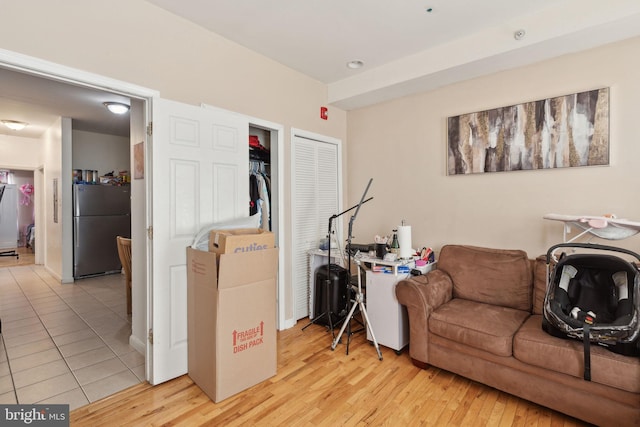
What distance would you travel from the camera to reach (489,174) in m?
3.02

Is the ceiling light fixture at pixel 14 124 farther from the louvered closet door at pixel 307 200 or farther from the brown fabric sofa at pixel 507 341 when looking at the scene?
the brown fabric sofa at pixel 507 341

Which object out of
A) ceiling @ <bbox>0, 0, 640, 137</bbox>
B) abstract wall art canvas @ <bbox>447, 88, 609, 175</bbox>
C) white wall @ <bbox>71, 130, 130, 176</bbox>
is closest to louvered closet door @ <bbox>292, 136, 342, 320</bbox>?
ceiling @ <bbox>0, 0, 640, 137</bbox>

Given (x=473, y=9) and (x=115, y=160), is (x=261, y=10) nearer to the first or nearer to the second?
(x=473, y=9)

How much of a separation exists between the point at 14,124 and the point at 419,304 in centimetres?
697

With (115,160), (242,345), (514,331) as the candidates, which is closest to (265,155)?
(242,345)

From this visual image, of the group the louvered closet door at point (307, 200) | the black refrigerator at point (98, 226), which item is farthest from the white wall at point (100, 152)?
the louvered closet door at point (307, 200)

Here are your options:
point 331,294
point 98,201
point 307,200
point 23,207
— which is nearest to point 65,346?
point 331,294

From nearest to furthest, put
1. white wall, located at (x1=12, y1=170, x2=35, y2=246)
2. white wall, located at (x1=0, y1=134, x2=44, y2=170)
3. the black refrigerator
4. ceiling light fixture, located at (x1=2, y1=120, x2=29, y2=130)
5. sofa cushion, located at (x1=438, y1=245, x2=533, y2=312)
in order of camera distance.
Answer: sofa cushion, located at (x1=438, y1=245, x2=533, y2=312) < ceiling light fixture, located at (x1=2, y1=120, x2=29, y2=130) < the black refrigerator < white wall, located at (x1=0, y1=134, x2=44, y2=170) < white wall, located at (x1=12, y1=170, x2=35, y2=246)

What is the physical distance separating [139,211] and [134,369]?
127 cm

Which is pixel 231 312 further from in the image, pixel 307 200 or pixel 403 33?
pixel 403 33

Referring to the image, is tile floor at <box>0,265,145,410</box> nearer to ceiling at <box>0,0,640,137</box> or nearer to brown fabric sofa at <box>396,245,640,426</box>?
brown fabric sofa at <box>396,245,640,426</box>

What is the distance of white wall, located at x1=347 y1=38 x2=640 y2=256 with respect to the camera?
2418 millimetres

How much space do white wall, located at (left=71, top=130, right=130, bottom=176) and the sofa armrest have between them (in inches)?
245

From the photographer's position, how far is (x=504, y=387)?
2109mm
